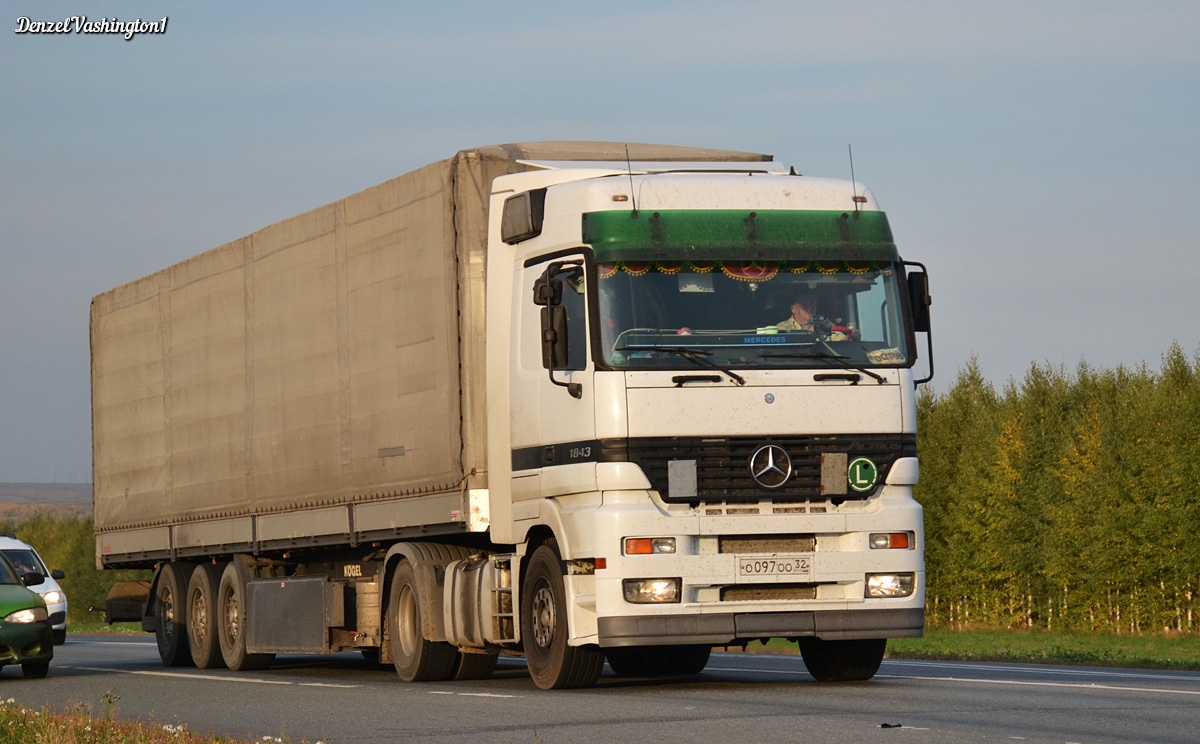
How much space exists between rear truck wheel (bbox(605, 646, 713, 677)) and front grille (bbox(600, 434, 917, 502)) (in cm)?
328

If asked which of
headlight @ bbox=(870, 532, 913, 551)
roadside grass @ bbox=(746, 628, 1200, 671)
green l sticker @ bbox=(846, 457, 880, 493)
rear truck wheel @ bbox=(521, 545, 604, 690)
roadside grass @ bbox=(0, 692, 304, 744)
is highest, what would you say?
green l sticker @ bbox=(846, 457, 880, 493)

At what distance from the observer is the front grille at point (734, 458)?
572 inches

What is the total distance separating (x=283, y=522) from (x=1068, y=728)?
36.6 feet

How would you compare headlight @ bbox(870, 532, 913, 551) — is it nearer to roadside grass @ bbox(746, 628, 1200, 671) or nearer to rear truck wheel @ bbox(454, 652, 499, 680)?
rear truck wheel @ bbox(454, 652, 499, 680)

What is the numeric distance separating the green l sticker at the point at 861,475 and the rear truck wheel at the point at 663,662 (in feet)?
11.0

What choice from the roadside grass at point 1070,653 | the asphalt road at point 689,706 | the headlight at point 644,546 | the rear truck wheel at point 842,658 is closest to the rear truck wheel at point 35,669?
the asphalt road at point 689,706

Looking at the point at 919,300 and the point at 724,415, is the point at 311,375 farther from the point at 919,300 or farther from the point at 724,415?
the point at 919,300

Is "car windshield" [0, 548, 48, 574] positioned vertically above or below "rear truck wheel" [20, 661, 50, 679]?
above

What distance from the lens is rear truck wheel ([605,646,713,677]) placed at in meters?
18.0

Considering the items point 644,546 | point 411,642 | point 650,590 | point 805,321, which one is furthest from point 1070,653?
point 644,546

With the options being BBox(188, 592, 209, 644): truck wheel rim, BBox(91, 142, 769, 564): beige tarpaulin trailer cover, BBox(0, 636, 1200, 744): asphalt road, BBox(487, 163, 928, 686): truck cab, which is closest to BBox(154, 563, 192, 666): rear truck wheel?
BBox(188, 592, 209, 644): truck wheel rim

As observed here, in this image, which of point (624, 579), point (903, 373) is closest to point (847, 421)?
point (903, 373)

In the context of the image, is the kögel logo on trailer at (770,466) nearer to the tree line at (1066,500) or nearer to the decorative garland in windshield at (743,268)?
the decorative garland in windshield at (743,268)

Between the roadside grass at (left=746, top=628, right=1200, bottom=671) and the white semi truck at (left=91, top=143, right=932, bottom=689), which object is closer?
the white semi truck at (left=91, top=143, right=932, bottom=689)
